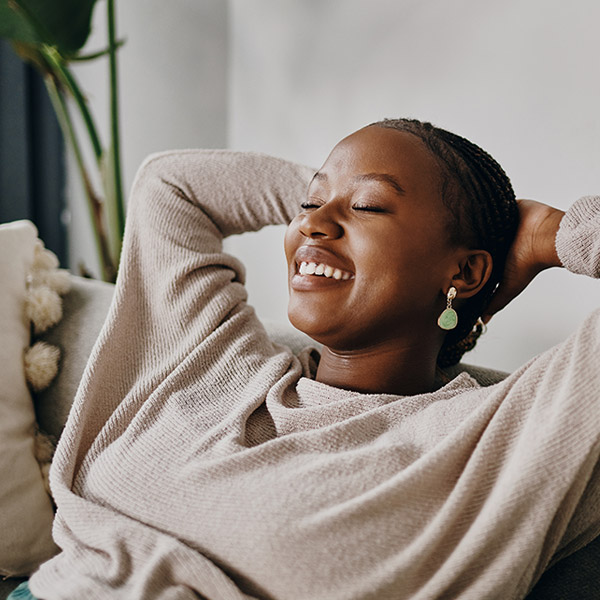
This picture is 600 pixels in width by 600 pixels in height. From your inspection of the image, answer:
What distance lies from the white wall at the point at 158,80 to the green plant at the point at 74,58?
0.27m

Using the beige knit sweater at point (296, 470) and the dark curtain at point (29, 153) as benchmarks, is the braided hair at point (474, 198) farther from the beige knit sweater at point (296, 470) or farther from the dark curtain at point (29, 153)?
the dark curtain at point (29, 153)

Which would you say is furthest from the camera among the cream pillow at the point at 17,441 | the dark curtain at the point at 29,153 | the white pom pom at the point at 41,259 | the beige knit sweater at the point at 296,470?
the dark curtain at the point at 29,153

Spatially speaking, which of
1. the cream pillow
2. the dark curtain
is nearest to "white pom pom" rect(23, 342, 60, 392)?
the cream pillow

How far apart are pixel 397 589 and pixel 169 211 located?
79cm

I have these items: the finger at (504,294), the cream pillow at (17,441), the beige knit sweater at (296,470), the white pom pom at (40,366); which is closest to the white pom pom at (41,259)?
the cream pillow at (17,441)

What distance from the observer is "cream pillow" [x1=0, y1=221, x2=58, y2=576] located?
1169 mm

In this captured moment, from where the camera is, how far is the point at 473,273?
1.05 m

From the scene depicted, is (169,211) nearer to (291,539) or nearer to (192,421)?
(192,421)

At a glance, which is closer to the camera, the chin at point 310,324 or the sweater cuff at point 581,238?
the sweater cuff at point 581,238

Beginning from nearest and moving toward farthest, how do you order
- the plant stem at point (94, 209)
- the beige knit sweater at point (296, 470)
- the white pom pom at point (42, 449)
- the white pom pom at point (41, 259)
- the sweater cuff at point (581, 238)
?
the beige knit sweater at point (296, 470), the sweater cuff at point (581, 238), the white pom pom at point (42, 449), the white pom pom at point (41, 259), the plant stem at point (94, 209)

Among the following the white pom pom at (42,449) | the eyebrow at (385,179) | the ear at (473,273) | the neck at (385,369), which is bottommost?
the white pom pom at (42,449)

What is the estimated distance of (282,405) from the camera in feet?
3.32

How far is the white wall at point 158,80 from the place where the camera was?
234cm

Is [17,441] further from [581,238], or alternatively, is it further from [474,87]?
[474,87]
